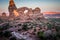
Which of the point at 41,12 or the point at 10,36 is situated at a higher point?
the point at 41,12

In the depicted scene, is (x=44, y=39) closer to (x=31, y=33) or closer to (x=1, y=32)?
(x=31, y=33)

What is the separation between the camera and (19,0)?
9.32ft

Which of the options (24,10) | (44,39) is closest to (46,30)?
(44,39)

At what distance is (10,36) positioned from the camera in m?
2.61

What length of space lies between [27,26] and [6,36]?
44cm

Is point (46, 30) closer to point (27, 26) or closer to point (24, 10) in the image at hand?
point (27, 26)

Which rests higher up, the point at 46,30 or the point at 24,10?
the point at 24,10

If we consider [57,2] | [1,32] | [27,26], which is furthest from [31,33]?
[57,2]

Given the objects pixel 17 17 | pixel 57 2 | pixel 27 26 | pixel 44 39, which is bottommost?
pixel 44 39

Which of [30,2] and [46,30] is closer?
[46,30]

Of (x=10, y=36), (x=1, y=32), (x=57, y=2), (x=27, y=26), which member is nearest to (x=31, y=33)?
(x=27, y=26)

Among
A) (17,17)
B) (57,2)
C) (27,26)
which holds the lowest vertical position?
(27,26)

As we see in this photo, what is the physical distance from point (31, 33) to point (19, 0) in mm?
729

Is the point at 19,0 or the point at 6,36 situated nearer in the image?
the point at 6,36
